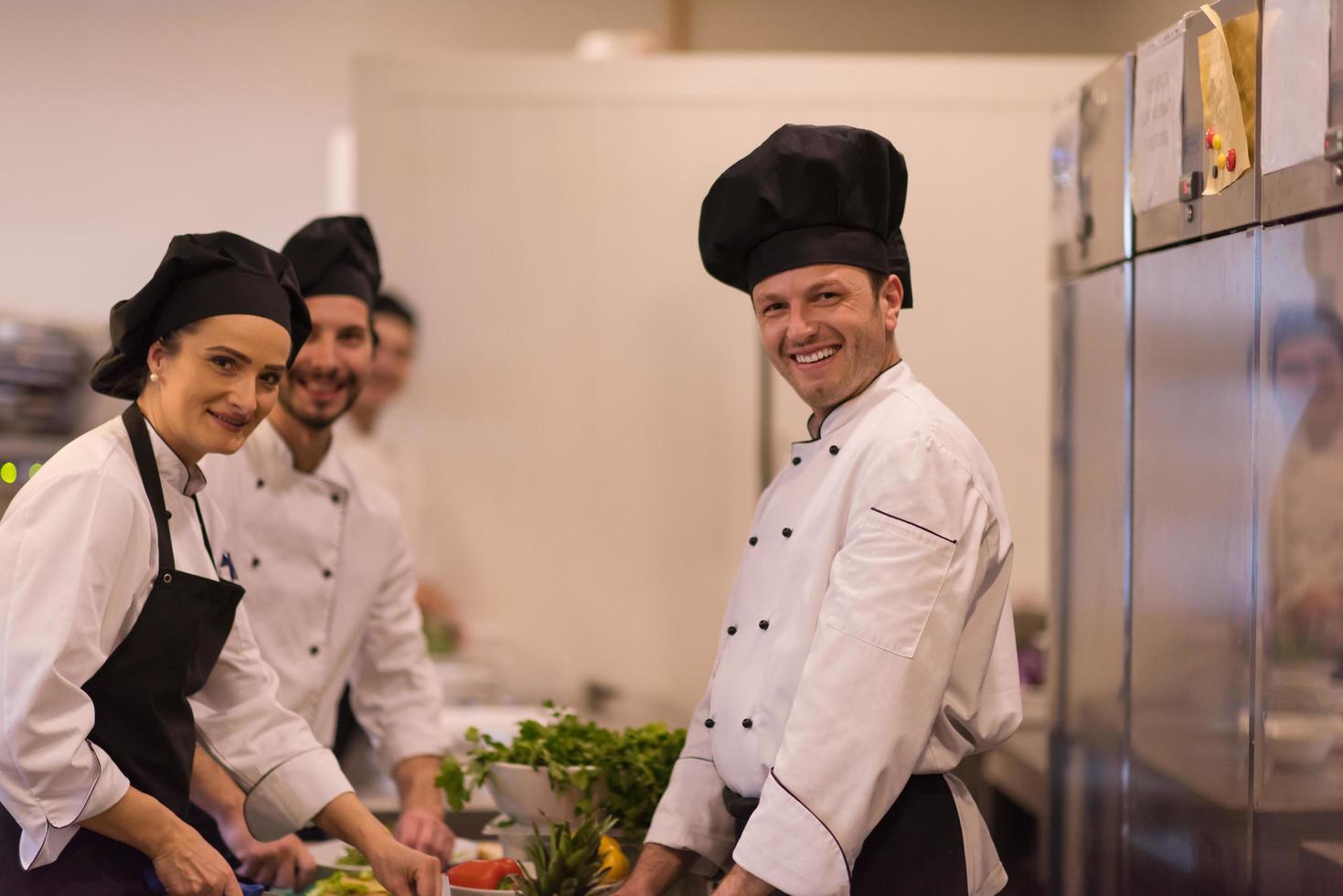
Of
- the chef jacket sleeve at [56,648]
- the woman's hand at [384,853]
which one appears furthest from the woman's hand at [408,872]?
the chef jacket sleeve at [56,648]

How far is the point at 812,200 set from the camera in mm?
1437

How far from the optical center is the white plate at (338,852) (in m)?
1.85

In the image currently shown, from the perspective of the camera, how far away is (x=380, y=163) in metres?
3.47

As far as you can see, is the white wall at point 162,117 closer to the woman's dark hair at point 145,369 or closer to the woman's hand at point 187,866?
the woman's dark hair at point 145,369

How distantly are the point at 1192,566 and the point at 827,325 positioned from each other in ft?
1.95

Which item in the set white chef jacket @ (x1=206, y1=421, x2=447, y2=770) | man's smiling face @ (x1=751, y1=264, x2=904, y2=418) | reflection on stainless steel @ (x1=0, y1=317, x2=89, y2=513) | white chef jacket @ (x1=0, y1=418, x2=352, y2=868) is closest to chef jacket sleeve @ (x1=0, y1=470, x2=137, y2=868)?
white chef jacket @ (x1=0, y1=418, x2=352, y2=868)

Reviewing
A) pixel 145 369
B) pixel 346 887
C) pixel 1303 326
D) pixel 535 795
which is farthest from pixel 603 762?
pixel 1303 326

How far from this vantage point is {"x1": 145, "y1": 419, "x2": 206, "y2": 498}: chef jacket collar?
1492 mm

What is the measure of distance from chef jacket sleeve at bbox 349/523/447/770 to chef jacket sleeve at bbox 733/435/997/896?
0.91m

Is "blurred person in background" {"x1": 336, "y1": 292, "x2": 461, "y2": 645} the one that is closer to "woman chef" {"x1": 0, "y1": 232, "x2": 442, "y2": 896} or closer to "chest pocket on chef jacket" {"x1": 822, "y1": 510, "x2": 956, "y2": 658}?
"woman chef" {"x1": 0, "y1": 232, "x2": 442, "y2": 896}

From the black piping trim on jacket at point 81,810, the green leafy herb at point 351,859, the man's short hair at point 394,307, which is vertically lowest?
the green leafy herb at point 351,859

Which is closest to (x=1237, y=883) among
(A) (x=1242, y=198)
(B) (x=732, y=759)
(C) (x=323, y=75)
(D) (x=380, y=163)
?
(B) (x=732, y=759)

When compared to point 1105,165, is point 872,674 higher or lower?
lower

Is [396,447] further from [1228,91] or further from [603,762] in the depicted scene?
[1228,91]
